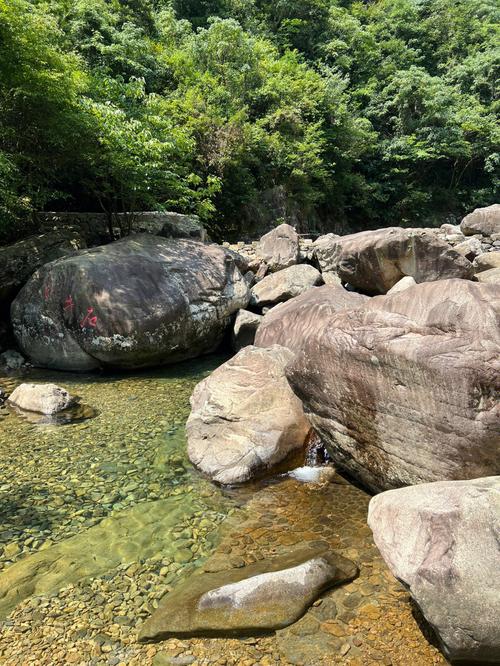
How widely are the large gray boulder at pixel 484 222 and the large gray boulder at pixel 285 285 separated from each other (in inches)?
347

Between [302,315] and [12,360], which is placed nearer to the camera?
[302,315]

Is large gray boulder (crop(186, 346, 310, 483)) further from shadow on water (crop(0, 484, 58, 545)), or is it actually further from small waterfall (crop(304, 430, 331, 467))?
→ shadow on water (crop(0, 484, 58, 545))

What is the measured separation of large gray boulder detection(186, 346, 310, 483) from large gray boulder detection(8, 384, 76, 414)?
7.99ft

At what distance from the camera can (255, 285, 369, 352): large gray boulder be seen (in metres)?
8.32

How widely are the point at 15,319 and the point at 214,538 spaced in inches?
314

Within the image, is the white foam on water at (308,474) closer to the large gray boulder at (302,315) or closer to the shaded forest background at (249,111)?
the large gray boulder at (302,315)

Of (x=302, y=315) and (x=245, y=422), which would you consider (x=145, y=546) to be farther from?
(x=302, y=315)

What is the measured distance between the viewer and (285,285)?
12.7m

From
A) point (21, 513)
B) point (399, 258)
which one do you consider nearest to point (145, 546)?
point (21, 513)

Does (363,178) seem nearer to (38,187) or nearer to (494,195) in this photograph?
A: (494,195)

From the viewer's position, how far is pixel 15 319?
34.0 ft

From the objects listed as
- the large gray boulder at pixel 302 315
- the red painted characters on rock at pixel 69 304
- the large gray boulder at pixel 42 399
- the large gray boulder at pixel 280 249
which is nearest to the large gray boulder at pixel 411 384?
the large gray boulder at pixel 302 315

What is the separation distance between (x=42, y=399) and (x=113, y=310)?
2696 mm

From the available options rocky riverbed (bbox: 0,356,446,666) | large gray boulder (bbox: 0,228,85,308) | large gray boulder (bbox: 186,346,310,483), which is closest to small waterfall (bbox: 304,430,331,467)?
large gray boulder (bbox: 186,346,310,483)
